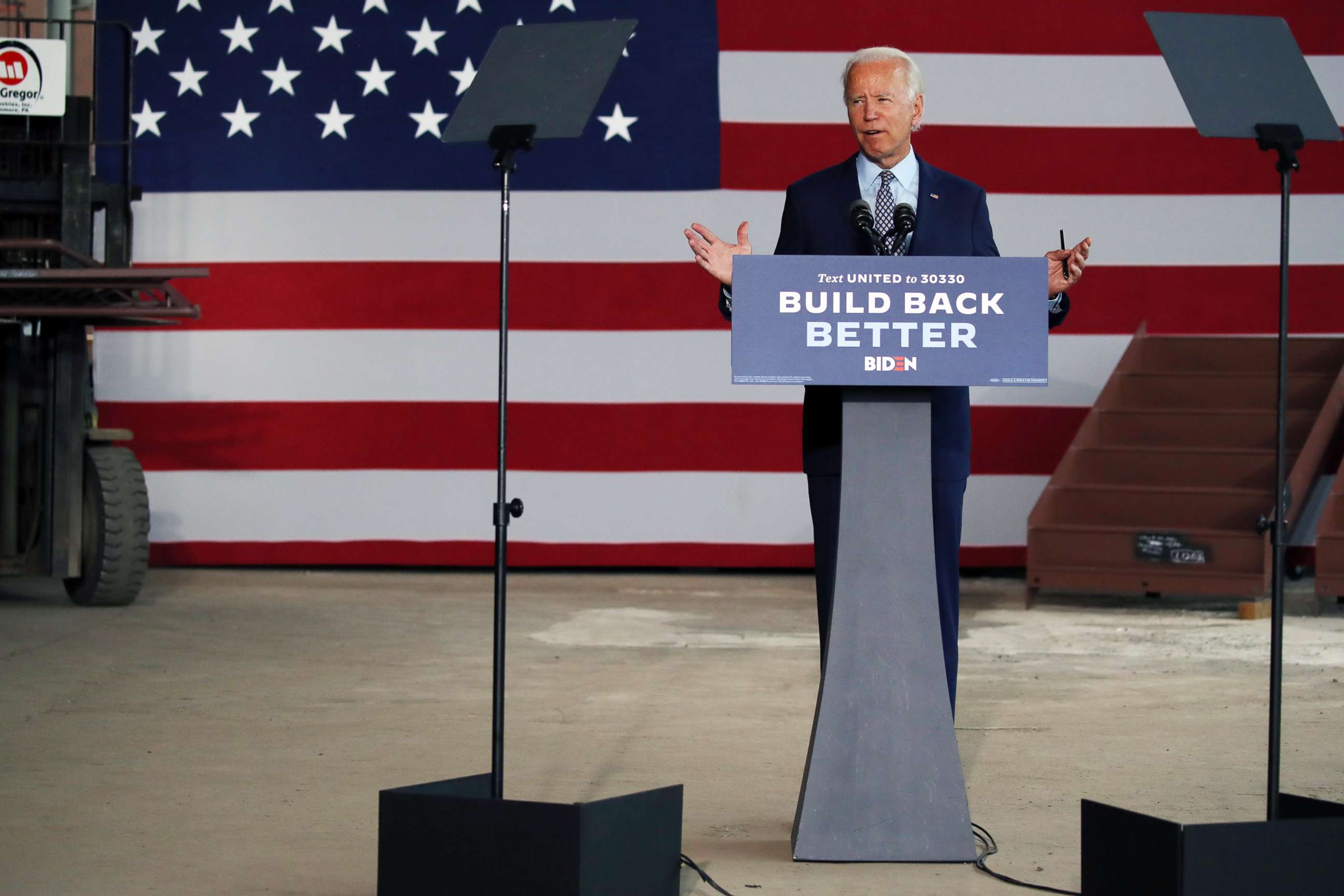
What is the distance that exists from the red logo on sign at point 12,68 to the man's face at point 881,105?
3.92 m

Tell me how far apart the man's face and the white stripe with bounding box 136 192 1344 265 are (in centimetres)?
419

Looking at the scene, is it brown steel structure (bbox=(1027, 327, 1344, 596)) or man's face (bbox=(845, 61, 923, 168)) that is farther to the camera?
brown steel structure (bbox=(1027, 327, 1344, 596))

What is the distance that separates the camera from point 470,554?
661 centimetres

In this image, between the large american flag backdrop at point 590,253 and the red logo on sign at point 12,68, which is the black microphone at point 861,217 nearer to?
the red logo on sign at point 12,68

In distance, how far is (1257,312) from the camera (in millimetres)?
6547

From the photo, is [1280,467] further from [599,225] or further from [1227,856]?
[599,225]

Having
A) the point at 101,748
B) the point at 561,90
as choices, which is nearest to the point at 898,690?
the point at 561,90

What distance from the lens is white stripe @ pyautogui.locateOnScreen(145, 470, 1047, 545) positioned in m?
6.57

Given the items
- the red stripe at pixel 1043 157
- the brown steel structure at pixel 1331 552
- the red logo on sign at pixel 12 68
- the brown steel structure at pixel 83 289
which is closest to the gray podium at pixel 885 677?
the brown steel structure at pixel 83 289

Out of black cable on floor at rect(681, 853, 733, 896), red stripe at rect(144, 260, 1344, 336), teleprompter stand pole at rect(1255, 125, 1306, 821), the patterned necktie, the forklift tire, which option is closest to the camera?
teleprompter stand pole at rect(1255, 125, 1306, 821)

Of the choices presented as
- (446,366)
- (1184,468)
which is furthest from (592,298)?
(1184,468)

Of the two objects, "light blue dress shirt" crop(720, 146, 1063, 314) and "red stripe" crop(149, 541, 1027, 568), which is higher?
"light blue dress shirt" crop(720, 146, 1063, 314)

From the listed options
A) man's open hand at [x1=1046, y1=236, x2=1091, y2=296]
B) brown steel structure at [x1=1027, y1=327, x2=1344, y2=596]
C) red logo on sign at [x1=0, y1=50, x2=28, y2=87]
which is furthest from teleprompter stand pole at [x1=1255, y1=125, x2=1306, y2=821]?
red logo on sign at [x1=0, y1=50, x2=28, y2=87]

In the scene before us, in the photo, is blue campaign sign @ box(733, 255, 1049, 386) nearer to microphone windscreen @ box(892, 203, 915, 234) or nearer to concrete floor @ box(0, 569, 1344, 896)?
microphone windscreen @ box(892, 203, 915, 234)
